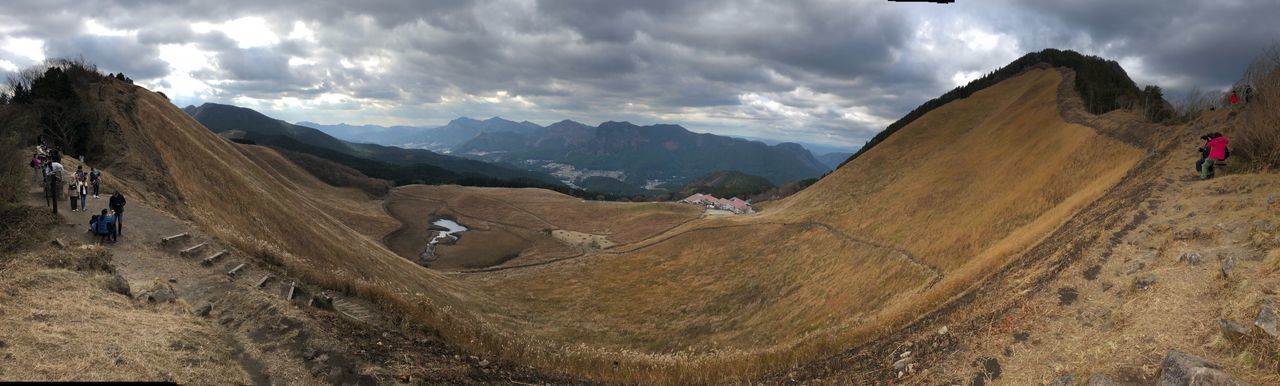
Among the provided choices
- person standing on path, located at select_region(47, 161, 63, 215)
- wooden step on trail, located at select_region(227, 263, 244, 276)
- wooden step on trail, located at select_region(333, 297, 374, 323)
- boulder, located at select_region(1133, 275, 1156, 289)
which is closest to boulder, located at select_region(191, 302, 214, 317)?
wooden step on trail, located at select_region(333, 297, 374, 323)

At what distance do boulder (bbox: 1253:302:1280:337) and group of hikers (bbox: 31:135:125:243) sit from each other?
1255 inches

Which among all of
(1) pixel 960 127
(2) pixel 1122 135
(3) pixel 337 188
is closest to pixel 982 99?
(1) pixel 960 127

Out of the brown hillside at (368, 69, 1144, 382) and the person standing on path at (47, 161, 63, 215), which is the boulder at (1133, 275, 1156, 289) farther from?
the person standing on path at (47, 161, 63, 215)

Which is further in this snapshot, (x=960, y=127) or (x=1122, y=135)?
(x=960, y=127)

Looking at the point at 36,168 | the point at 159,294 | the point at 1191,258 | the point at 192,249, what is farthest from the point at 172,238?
the point at 1191,258

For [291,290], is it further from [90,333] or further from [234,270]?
[90,333]

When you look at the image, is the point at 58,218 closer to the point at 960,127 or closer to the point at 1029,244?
the point at 1029,244

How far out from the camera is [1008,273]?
18531 millimetres

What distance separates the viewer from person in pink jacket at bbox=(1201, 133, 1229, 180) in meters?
18.7

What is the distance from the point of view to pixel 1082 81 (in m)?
59.2

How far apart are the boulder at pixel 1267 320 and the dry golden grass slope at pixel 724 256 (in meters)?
9.28

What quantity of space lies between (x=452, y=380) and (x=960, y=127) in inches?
3269

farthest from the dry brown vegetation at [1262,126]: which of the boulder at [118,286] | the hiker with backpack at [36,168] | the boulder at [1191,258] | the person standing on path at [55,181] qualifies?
the hiker with backpack at [36,168]

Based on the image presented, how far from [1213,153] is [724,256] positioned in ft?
124
